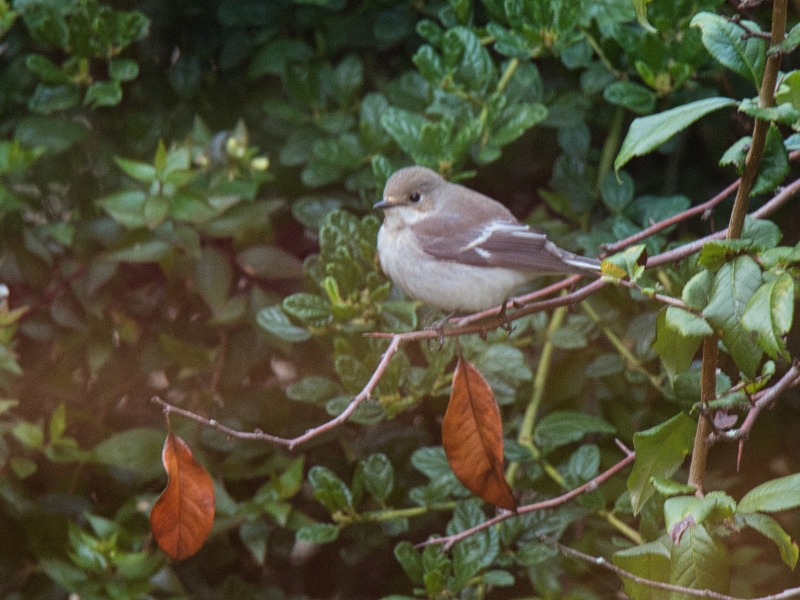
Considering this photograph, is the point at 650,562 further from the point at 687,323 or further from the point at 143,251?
the point at 143,251

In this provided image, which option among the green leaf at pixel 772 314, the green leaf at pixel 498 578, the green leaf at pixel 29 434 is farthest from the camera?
the green leaf at pixel 29 434

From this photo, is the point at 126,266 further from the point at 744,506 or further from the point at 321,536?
the point at 744,506

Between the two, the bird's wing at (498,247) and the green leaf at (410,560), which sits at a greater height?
the bird's wing at (498,247)

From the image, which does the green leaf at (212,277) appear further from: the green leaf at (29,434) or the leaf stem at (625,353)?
the leaf stem at (625,353)

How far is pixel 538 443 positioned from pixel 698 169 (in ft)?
2.62

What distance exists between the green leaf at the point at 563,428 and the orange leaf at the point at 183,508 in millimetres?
808

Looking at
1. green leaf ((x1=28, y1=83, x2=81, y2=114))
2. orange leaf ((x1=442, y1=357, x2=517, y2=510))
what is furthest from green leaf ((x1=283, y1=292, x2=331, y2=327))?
green leaf ((x1=28, y1=83, x2=81, y2=114))

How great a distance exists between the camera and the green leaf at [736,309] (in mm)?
889

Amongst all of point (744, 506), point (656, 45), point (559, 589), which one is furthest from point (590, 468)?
point (656, 45)

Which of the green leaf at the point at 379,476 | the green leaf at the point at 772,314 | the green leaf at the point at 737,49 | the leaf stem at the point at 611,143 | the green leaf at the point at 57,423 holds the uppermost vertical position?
the green leaf at the point at 737,49

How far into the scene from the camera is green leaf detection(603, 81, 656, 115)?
5.67 feet

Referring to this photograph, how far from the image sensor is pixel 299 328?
174cm

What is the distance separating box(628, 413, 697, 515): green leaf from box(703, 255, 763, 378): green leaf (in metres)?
0.16

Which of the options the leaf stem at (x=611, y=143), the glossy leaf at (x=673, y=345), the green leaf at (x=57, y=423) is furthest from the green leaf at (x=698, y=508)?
the green leaf at (x=57, y=423)
